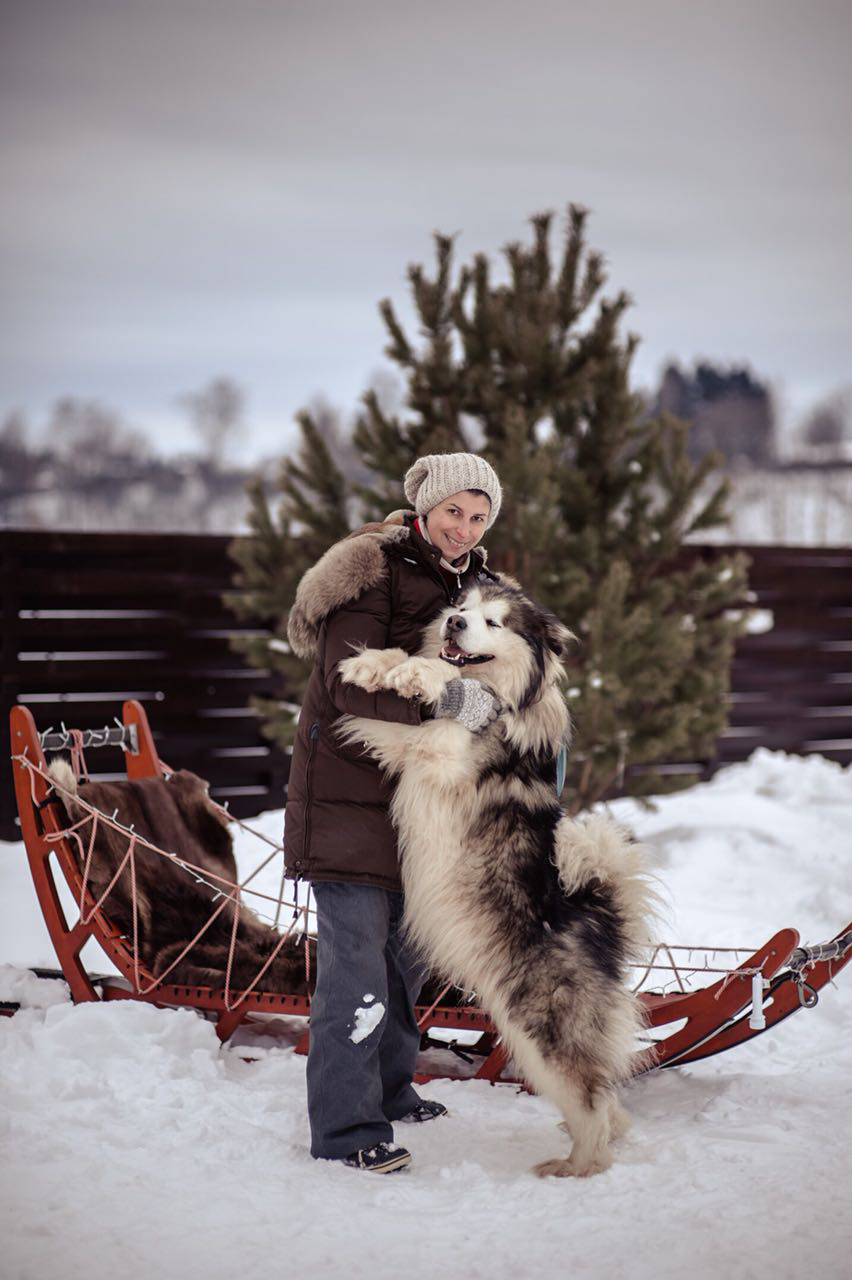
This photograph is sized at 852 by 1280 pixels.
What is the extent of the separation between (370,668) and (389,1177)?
41.4 inches

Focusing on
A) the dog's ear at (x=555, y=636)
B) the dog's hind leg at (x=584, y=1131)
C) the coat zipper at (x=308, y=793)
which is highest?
the dog's ear at (x=555, y=636)

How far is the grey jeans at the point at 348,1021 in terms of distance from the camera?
2.21 m

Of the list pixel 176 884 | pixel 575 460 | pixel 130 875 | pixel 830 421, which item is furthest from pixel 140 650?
pixel 830 421

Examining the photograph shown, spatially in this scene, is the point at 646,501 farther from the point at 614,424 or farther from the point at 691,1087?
the point at 691,1087

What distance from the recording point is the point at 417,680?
6.97 feet

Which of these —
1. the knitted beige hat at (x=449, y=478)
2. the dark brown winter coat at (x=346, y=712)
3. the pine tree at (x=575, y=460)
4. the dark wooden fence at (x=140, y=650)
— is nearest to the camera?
the dark brown winter coat at (x=346, y=712)

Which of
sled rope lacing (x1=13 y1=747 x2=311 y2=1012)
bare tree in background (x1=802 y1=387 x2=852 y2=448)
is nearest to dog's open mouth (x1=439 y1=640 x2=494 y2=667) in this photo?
sled rope lacing (x1=13 y1=747 x2=311 y2=1012)

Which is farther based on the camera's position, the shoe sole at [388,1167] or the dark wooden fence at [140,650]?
the dark wooden fence at [140,650]

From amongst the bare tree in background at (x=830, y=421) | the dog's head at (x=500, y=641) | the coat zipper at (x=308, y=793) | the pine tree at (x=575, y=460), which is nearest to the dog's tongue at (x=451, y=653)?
the dog's head at (x=500, y=641)

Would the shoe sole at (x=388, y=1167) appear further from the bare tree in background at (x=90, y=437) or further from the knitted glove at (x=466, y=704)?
the bare tree in background at (x=90, y=437)

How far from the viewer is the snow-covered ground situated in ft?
5.92

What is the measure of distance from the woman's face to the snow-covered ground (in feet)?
4.42

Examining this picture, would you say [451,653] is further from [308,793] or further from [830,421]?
[830,421]

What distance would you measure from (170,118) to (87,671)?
323cm
